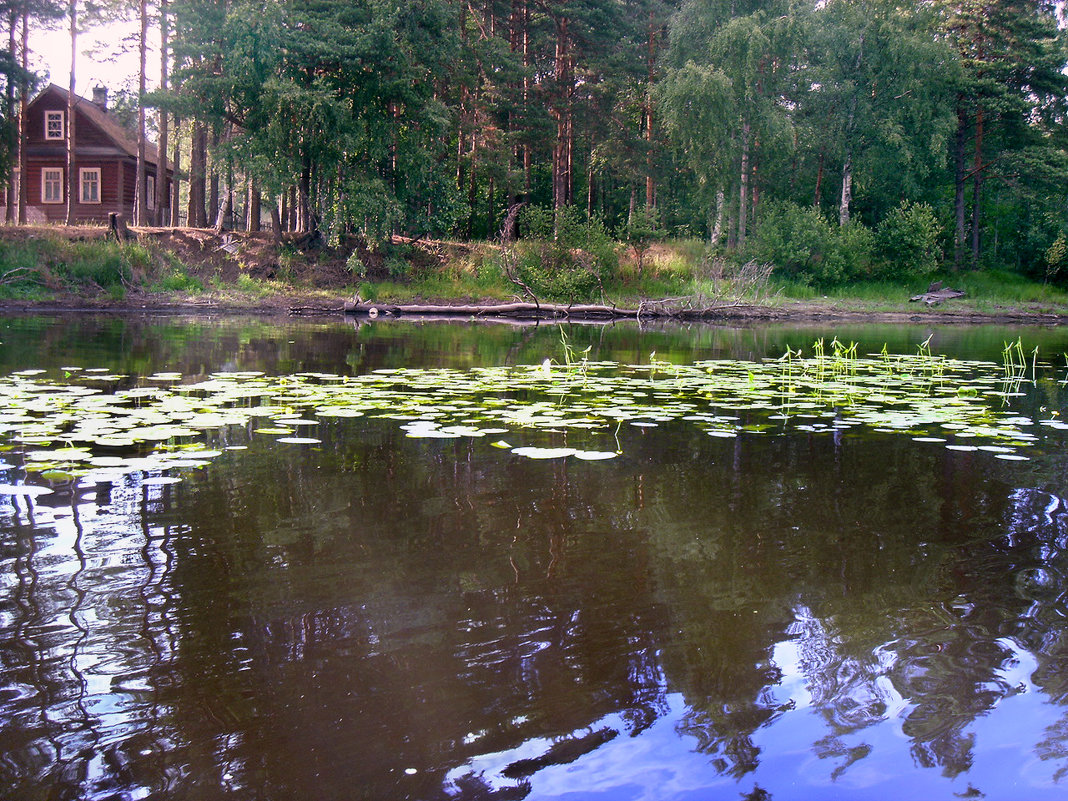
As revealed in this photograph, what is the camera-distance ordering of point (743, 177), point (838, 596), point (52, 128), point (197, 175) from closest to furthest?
point (838, 596), point (197, 175), point (743, 177), point (52, 128)

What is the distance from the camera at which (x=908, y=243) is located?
33250mm

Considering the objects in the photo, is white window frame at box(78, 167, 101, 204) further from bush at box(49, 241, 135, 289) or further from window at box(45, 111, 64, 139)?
bush at box(49, 241, 135, 289)

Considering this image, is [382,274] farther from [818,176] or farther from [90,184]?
[818,176]

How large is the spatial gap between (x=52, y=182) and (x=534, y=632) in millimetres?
37798

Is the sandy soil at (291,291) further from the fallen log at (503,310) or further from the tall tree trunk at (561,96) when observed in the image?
the tall tree trunk at (561,96)

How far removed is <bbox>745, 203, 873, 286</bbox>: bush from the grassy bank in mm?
675

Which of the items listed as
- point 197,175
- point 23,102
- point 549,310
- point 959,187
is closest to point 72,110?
point 23,102

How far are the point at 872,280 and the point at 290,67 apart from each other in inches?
889

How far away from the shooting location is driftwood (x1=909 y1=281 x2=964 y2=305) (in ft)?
102

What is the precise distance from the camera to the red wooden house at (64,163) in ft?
110

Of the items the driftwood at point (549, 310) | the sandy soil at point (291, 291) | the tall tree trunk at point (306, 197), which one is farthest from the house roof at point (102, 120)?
the driftwood at point (549, 310)

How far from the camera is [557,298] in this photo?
26.9 meters

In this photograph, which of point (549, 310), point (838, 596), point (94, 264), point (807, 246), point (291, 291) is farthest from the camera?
point (807, 246)

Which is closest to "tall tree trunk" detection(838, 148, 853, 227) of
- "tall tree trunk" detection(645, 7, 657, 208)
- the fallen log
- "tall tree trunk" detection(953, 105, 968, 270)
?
"tall tree trunk" detection(953, 105, 968, 270)
